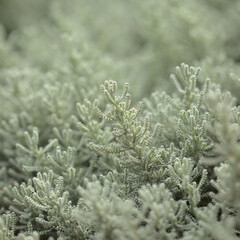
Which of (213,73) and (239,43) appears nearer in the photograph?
(213,73)

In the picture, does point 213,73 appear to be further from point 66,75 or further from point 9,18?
point 9,18

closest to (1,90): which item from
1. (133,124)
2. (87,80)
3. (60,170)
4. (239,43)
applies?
(87,80)

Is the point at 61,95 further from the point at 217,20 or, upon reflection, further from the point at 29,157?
the point at 217,20

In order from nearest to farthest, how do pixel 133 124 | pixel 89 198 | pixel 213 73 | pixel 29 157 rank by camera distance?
pixel 89 198 → pixel 133 124 → pixel 29 157 → pixel 213 73

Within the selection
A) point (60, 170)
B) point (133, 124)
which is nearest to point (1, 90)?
point (60, 170)

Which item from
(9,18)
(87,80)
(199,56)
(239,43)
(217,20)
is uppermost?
(9,18)

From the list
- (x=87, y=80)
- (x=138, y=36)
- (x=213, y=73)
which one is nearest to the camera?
(x=213, y=73)

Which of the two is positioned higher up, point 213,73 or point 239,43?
point 239,43
